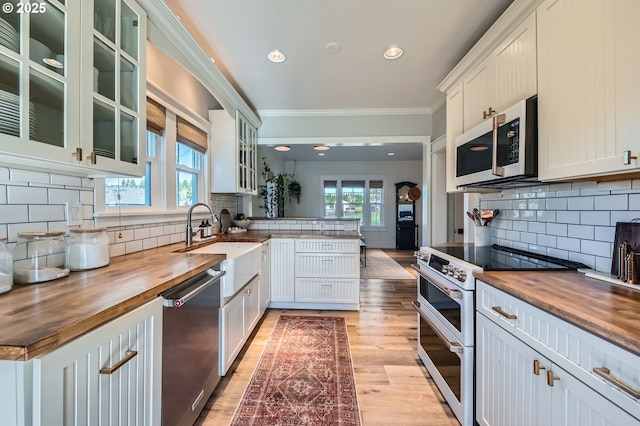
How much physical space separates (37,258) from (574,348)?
2022 mm

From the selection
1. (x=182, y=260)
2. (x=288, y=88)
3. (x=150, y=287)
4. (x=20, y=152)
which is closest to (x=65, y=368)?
(x=150, y=287)

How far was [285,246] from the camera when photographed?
3.19 meters

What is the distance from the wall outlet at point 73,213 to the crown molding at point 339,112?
284cm

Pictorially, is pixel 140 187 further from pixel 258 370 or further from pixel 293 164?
pixel 293 164

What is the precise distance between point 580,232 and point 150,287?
2090 mm

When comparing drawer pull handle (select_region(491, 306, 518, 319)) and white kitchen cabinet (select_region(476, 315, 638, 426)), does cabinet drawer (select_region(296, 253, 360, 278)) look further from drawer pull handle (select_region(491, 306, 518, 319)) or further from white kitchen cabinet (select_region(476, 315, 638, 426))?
drawer pull handle (select_region(491, 306, 518, 319))

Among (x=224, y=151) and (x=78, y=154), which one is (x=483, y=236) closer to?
(x=78, y=154)

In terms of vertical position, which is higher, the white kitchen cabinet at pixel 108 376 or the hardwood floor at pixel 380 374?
the white kitchen cabinet at pixel 108 376

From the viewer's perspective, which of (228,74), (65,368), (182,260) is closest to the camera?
(65,368)

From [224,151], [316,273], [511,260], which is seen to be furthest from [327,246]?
[511,260]

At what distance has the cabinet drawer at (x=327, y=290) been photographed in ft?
10.4

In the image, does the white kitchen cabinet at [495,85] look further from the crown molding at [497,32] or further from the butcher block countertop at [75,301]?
the butcher block countertop at [75,301]

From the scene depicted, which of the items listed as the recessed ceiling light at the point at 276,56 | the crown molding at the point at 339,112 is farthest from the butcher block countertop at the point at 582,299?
the crown molding at the point at 339,112

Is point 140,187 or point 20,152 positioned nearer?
point 20,152
